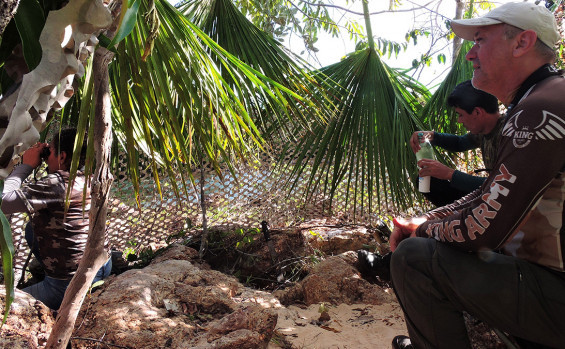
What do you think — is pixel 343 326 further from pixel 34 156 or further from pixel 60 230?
pixel 34 156

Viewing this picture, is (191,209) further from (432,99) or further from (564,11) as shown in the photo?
(564,11)

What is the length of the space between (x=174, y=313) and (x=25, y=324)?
24.1 inches

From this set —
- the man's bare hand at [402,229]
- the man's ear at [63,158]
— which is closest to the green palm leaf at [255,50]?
the man's bare hand at [402,229]

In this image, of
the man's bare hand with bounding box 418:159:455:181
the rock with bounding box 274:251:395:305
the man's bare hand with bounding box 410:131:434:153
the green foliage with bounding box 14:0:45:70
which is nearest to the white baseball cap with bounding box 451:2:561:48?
the man's bare hand with bounding box 418:159:455:181

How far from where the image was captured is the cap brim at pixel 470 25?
142 centimetres

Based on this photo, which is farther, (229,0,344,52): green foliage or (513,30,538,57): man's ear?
(229,0,344,52): green foliage

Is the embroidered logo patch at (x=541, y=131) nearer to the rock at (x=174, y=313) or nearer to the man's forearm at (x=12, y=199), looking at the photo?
the rock at (x=174, y=313)

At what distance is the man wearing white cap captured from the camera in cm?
118

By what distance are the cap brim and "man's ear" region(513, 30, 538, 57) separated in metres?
0.08

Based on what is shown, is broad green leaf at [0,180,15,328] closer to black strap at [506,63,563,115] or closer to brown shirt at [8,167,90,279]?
black strap at [506,63,563,115]

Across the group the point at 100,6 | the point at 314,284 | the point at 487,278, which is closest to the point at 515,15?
the point at 487,278

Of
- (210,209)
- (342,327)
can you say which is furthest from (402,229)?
(210,209)

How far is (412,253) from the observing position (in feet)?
4.64

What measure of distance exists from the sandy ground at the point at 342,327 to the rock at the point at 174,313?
192 mm
